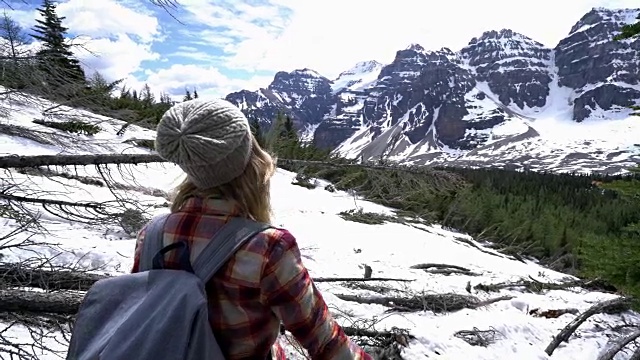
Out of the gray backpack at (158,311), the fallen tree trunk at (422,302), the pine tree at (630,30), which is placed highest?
the pine tree at (630,30)

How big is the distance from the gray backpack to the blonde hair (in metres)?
0.11

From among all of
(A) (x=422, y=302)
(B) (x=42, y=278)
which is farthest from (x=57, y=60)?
(A) (x=422, y=302)

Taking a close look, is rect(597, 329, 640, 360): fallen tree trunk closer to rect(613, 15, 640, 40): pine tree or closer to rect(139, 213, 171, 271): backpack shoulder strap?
rect(613, 15, 640, 40): pine tree

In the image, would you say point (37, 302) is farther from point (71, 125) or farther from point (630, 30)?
point (630, 30)

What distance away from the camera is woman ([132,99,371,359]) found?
58.1 inches

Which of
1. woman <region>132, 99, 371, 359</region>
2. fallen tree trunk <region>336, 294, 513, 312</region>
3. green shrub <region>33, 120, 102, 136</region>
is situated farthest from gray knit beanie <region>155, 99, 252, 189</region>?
fallen tree trunk <region>336, 294, 513, 312</region>

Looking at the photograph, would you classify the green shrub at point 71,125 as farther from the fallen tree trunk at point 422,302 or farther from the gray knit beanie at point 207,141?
the fallen tree trunk at point 422,302

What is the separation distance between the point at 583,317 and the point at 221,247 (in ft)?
18.7

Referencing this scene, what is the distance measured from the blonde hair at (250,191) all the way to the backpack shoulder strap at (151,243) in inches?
4.2

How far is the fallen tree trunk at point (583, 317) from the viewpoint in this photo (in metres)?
5.04

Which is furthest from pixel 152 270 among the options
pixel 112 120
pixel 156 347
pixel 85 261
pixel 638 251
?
pixel 638 251

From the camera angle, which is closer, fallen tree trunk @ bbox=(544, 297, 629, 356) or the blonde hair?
the blonde hair

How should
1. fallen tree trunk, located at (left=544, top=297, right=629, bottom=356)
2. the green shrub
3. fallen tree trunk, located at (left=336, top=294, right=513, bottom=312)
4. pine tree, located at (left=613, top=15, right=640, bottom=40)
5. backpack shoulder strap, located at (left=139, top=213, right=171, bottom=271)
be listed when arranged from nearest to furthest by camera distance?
backpack shoulder strap, located at (left=139, top=213, right=171, bottom=271)
the green shrub
fallen tree trunk, located at (left=544, top=297, right=629, bottom=356)
pine tree, located at (left=613, top=15, right=640, bottom=40)
fallen tree trunk, located at (left=336, top=294, right=513, bottom=312)

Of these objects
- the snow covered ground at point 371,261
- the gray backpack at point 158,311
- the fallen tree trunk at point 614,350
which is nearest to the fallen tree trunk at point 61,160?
the snow covered ground at point 371,261
